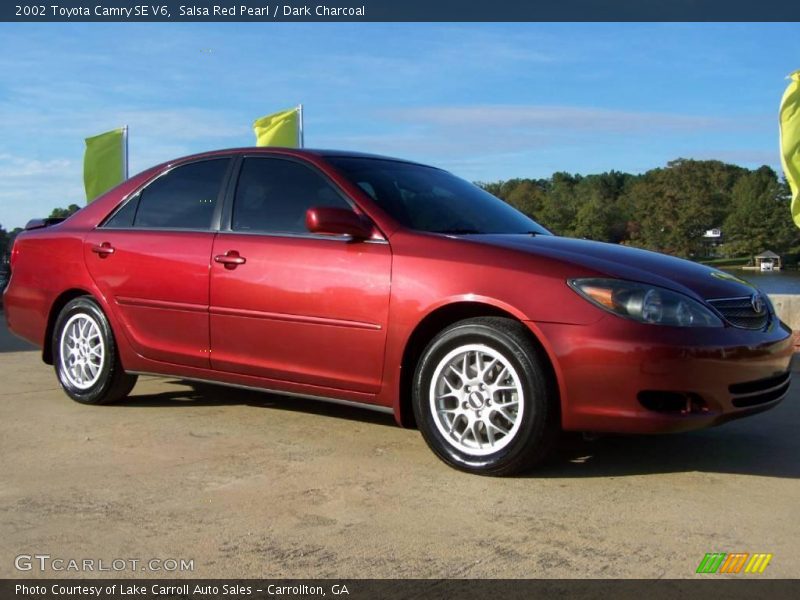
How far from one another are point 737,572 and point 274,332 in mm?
2564

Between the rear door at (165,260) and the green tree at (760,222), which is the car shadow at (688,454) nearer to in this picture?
the rear door at (165,260)

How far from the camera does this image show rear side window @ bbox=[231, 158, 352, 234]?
14.6 ft

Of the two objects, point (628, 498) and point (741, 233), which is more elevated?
point (741, 233)

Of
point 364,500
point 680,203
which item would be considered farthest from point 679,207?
point 364,500

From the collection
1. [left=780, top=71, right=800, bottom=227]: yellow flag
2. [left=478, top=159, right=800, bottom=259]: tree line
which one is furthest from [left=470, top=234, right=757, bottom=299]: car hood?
[left=780, top=71, right=800, bottom=227]: yellow flag

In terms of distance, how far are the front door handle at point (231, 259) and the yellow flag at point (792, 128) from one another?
8312mm

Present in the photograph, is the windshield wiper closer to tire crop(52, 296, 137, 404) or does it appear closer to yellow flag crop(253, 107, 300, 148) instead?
tire crop(52, 296, 137, 404)

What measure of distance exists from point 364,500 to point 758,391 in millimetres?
1851

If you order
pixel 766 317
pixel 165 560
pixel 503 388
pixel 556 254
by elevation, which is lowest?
pixel 165 560

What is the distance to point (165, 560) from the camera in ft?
9.00

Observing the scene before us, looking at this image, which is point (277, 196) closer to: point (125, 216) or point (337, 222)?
point (337, 222)

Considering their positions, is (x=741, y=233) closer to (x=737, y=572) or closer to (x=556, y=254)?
(x=556, y=254)

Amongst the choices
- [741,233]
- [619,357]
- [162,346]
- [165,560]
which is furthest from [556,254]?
[741,233]
